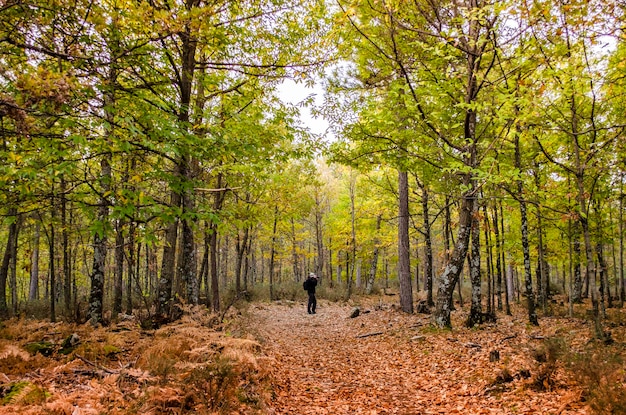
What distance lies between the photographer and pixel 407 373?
279 inches

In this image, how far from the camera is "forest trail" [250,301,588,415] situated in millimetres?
5113

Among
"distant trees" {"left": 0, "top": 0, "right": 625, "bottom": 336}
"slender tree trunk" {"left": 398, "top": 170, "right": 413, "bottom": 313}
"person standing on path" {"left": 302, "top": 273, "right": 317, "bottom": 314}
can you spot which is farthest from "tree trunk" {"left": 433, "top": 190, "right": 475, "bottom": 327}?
"person standing on path" {"left": 302, "top": 273, "right": 317, "bottom": 314}

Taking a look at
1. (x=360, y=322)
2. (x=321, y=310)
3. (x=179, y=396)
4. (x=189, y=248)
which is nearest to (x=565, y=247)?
(x=360, y=322)

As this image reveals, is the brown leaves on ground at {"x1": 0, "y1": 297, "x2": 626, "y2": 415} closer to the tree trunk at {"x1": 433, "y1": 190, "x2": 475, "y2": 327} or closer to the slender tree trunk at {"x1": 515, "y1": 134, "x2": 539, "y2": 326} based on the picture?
the tree trunk at {"x1": 433, "y1": 190, "x2": 475, "y2": 327}

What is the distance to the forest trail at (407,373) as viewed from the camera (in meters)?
5.11

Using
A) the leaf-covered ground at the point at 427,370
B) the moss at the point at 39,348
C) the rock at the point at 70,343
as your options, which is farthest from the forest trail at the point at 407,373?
the moss at the point at 39,348

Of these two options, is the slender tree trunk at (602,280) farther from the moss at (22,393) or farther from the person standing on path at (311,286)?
the moss at (22,393)

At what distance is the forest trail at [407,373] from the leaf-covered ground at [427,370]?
0.02m

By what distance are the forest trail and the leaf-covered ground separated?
0.02m

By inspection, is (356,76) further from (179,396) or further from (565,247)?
(565,247)

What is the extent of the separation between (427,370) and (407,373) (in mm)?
424

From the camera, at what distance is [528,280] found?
1063 centimetres

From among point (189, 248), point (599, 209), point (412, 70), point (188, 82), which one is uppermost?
point (412, 70)

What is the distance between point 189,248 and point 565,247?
57.4ft
